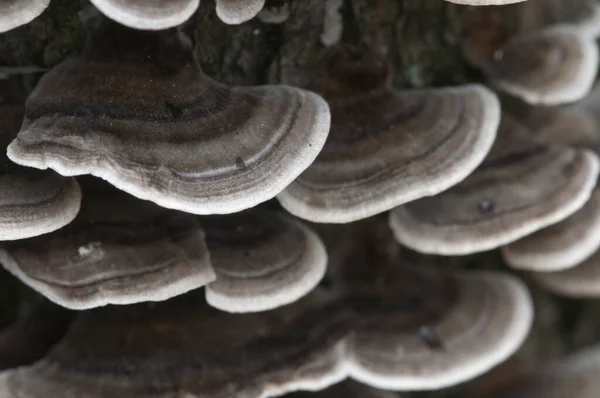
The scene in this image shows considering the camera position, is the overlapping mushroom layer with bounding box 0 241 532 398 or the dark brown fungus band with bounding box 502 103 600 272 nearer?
the overlapping mushroom layer with bounding box 0 241 532 398

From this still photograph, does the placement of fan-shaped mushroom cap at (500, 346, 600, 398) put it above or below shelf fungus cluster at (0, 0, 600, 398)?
below

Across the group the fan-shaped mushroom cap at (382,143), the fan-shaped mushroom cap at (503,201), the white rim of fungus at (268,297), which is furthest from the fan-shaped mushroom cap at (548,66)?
the white rim of fungus at (268,297)

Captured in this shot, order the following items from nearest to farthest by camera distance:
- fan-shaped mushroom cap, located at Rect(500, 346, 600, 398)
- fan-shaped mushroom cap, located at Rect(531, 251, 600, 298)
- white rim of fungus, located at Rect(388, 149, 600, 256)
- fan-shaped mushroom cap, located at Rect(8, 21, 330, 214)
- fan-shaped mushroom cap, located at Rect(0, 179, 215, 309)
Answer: fan-shaped mushroom cap, located at Rect(8, 21, 330, 214) < fan-shaped mushroom cap, located at Rect(0, 179, 215, 309) < white rim of fungus, located at Rect(388, 149, 600, 256) < fan-shaped mushroom cap, located at Rect(531, 251, 600, 298) < fan-shaped mushroom cap, located at Rect(500, 346, 600, 398)

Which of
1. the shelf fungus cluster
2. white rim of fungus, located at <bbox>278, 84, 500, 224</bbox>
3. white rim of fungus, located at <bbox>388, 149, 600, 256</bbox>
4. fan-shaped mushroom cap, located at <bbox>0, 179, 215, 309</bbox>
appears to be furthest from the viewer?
white rim of fungus, located at <bbox>388, 149, 600, 256</bbox>

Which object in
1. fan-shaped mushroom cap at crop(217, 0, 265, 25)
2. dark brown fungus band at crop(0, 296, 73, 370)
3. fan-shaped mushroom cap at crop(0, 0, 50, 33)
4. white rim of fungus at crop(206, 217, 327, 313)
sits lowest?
dark brown fungus band at crop(0, 296, 73, 370)

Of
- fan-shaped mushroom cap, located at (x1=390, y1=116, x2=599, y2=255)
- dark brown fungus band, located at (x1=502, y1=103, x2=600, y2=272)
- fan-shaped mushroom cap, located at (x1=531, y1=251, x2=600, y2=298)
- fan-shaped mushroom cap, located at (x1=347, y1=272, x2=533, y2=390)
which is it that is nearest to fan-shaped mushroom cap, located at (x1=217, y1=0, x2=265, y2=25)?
fan-shaped mushroom cap, located at (x1=390, y1=116, x2=599, y2=255)

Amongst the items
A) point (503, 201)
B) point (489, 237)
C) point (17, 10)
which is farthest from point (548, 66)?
point (17, 10)

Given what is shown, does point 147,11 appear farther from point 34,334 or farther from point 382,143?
point 34,334

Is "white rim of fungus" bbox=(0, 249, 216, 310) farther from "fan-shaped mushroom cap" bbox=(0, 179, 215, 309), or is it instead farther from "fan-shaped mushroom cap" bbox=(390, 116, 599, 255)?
"fan-shaped mushroom cap" bbox=(390, 116, 599, 255)

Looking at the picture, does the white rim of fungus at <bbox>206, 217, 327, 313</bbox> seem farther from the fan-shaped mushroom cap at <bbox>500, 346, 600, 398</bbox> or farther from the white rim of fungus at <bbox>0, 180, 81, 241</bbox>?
the fan-shaped mushroom cap at <bbox>500, 346, 600, 398</bbox>
